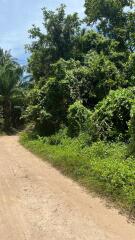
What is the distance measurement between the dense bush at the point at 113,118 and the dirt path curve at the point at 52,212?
11.1 ft

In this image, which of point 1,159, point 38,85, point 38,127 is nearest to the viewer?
point 1,159

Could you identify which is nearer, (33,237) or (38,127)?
(33,237)

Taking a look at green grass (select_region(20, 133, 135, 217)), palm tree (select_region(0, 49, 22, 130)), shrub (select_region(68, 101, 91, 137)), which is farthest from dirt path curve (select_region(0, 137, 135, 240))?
palm tree (select_region(0, 49, 22, 130))

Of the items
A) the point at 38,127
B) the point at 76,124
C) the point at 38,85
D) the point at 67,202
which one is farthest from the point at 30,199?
the point at 38,85

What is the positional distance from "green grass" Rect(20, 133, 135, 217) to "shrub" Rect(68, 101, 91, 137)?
42.0 inches

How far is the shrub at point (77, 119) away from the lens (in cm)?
1700

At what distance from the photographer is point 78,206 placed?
851 cm

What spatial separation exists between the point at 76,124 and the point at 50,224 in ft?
33.2

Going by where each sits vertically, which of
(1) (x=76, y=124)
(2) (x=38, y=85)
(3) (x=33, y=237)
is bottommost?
(3) (x=33, y=237)

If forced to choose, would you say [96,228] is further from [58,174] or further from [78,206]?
[58,174]

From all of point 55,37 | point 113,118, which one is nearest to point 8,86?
point 55,37

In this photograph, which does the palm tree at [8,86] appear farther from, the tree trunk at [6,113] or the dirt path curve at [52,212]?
the dirt path curve at [52,212]

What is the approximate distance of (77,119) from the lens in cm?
1731

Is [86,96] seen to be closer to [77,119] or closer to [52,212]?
[77,119]
